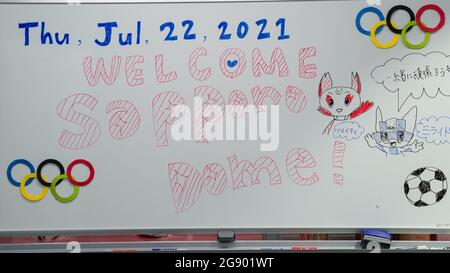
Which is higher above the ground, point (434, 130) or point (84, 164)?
point (434, 130)

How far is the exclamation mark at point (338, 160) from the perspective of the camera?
1193mm

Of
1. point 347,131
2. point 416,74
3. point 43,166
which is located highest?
point 416,74

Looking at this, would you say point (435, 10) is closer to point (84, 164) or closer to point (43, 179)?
point (84, 164)

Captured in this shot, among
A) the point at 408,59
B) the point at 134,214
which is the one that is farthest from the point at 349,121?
the point at 134,214

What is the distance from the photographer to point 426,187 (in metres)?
1.19

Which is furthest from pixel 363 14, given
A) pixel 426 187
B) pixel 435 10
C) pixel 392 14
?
pixel 426 187

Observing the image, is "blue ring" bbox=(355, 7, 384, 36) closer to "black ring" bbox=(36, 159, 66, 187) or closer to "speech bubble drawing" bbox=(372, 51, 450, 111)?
"speech bubble drawing" bbox=(372, 51, 450, 111)

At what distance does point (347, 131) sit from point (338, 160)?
4.2 inches

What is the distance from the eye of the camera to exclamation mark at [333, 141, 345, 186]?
1.19 meters

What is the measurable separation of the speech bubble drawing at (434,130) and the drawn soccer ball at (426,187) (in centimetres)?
10

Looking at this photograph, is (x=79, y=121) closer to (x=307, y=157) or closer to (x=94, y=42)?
(x=94, y=42)

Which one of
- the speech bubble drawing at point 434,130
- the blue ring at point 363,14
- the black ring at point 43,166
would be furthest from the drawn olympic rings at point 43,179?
the speech bubble drawing at point 434,130

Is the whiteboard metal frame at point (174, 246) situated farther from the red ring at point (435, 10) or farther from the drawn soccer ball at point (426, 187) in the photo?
the red ring at point (435, 10)
